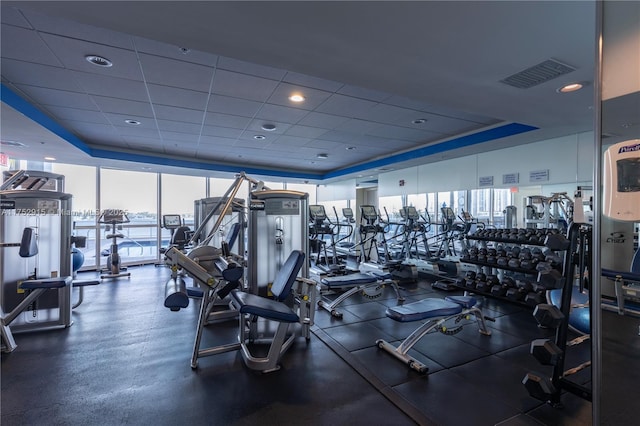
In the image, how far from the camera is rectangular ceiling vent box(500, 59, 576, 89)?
2375mm

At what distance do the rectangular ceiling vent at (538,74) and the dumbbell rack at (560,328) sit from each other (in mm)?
1266

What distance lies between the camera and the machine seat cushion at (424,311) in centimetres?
271

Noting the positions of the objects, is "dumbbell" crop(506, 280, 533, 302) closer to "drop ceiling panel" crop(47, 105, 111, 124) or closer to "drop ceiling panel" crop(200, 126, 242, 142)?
"drop ceiling panel" crop(200, 126, 242, 142)

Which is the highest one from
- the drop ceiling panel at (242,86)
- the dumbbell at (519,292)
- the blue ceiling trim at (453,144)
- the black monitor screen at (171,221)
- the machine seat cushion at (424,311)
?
the drop ceiling panel at (242,86)

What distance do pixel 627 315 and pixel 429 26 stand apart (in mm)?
3927

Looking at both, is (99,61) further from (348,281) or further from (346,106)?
(348,281)

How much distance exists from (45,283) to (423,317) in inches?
154

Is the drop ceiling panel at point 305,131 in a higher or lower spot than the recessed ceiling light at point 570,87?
higher

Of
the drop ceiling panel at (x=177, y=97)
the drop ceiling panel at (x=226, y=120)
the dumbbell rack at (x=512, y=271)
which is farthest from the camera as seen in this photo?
the drop ceiling panel at (x=226, y=120)

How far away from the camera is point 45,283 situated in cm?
324

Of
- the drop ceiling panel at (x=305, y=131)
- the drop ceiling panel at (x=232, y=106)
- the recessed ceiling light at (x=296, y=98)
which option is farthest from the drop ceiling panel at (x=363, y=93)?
the drop ceiling panel at (x=305, y=131)

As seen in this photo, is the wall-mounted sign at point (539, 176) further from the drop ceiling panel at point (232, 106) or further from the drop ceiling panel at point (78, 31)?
the drop ceiling panel at point (78, 31)

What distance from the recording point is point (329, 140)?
19.2ft

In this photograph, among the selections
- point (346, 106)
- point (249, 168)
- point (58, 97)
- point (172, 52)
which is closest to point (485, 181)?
point (346, 106)
